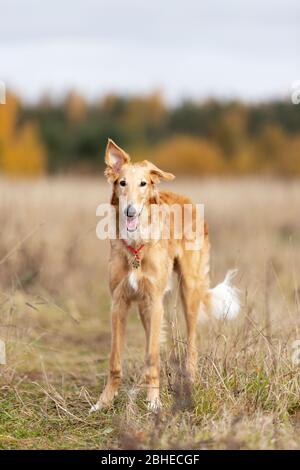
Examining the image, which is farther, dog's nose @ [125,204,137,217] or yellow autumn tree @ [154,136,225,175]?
yellow autumn tree @ [154,136,225,175]

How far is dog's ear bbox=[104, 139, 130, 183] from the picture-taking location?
5715 mm

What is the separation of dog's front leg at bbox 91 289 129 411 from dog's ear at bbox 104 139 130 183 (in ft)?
2.99

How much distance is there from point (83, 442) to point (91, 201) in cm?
991

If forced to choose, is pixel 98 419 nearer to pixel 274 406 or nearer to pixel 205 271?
pixel 274 406

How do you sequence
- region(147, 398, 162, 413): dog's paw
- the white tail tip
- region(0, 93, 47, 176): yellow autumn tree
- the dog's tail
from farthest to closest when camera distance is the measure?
1. region(0, 93, 47, 176): yellow autumn tree
2. the dog's tail
3. the white tail tip
4. region(147, 398, 162, 413): dog's paw

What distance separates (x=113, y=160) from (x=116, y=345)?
140 centimetres

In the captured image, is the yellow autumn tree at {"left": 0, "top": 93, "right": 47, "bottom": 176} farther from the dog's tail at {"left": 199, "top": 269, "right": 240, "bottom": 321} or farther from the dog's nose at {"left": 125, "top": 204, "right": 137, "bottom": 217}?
the dog's nose at {"left": 125, "top": 204, "right": 137, "bottom": 217}

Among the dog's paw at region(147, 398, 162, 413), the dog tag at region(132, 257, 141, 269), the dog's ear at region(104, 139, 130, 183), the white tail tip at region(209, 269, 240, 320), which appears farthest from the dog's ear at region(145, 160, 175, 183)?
the dog's paw at region(147, 398, 162, 413)

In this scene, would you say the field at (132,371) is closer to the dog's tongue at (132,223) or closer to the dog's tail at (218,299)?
the dog's tail at (218,299)

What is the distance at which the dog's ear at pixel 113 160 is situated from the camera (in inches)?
225

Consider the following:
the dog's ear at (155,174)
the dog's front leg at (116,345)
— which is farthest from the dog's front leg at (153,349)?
the dog's ear at (155,174)

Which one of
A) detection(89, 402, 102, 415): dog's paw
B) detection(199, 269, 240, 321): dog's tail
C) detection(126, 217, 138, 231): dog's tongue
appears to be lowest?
detection(89, 402, 102, 415): dog's paw

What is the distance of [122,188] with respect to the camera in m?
5.59

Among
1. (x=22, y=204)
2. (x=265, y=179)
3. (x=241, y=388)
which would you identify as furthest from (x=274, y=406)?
(x=265, y=179)
